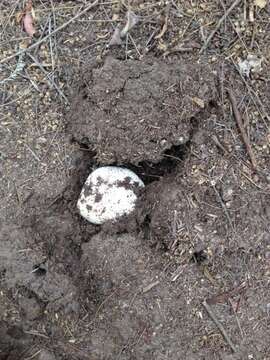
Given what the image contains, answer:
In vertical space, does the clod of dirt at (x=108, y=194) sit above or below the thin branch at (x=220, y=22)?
below

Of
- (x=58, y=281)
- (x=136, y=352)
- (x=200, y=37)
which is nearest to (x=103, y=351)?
(x=136, y=352)

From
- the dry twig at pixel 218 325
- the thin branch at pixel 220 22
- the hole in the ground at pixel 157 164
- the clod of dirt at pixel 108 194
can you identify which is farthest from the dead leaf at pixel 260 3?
the dry twig at pixel 218 325

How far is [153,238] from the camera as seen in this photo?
2.78 meters

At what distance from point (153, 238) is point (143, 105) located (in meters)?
0.70

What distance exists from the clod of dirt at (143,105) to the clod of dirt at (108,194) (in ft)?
0.34

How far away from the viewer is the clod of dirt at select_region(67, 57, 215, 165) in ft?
8.64

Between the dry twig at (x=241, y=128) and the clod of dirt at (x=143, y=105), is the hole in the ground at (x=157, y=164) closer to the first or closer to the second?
the clod of dirt at (x=143, y=105)

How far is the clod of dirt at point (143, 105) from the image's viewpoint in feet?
8.64

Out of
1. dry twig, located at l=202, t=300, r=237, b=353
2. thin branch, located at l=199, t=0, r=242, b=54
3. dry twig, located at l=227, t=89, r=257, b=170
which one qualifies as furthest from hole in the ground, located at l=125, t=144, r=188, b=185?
dry twig, located at l=202, t=300, r=237, b=353

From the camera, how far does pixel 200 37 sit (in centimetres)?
282

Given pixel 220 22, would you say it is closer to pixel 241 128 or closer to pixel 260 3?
pixel 260 3

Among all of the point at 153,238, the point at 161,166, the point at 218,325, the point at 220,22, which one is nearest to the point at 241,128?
the point at 161,166

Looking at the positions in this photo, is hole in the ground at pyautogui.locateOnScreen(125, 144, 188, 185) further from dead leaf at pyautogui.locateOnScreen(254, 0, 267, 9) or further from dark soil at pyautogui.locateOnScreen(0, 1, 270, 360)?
dead leaf at pyautogui.locateOnScreen(254, 0, 267, 9)

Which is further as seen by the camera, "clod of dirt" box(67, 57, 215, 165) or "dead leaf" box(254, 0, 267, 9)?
"dead leaf" box(254, 0, 267, 9)
